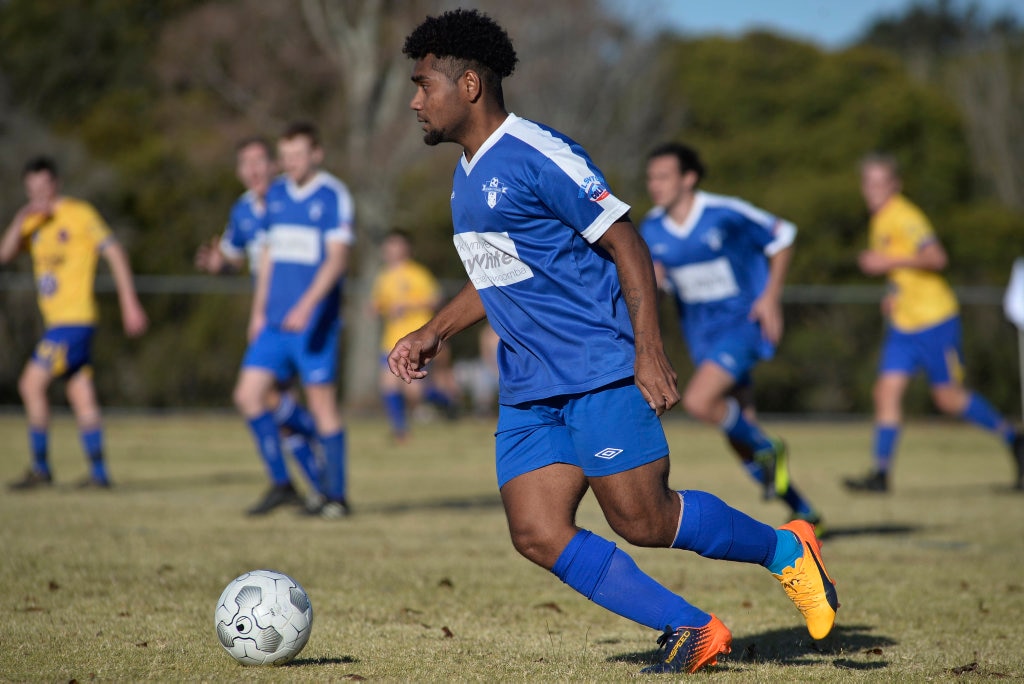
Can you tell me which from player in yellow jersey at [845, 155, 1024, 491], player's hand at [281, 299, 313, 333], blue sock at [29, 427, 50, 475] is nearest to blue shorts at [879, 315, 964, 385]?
player in yellow jersey at [845, 155, 1024, 491]

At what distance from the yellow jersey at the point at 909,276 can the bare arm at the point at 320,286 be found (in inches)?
178

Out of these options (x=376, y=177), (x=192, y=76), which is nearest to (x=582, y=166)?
(x=376, y=177)

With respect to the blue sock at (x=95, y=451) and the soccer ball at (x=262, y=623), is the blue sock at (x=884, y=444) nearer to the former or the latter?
the blue sock at (x=95, y=451)

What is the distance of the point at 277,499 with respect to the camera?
8.27 m

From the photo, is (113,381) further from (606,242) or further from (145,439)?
(606,242)

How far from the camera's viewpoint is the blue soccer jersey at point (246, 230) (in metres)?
8.93

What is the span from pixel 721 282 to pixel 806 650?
334 centimetres

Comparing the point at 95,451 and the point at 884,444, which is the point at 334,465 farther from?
the point at 884,444

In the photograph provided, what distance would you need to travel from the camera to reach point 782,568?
4082mm

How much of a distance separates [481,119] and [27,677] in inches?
86.2

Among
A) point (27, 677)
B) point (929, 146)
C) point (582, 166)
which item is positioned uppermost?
point (929, 146)

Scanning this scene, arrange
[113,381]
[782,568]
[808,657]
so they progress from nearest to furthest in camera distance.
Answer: [782,568]
[808,657]
[113,381]

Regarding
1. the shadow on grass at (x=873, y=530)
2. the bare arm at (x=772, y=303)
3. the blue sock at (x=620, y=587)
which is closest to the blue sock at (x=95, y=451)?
the bare arm at (x=772, y=303)

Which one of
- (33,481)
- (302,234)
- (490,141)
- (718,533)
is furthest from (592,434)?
(33,481)
